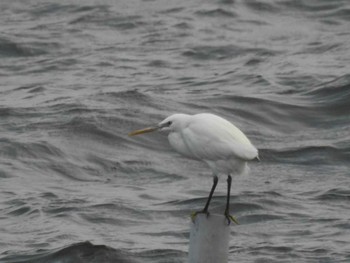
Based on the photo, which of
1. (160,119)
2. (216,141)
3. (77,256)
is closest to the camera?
(216,141)

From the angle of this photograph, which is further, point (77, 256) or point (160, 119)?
point (160, 119)

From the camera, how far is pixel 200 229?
9.18m

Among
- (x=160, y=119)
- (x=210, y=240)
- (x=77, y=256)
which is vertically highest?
(x=210, y=240)

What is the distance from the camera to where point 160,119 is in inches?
711

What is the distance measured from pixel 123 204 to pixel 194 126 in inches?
182

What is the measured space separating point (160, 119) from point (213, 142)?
8425 mm

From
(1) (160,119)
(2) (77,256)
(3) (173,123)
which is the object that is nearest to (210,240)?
(3) (173,123)

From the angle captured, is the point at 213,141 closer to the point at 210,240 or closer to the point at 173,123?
the point at 173,123

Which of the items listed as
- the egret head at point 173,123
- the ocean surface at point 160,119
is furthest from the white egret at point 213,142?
the ocean surface at point 160,119

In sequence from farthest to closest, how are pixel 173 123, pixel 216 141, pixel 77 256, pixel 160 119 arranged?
pixel 160 119, pixel 77 256, pixel 173 123, pixel 216 141

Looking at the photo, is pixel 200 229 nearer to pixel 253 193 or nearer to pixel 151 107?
pixel 253 193

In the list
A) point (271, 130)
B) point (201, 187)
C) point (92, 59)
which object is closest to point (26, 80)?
point (92, 59)

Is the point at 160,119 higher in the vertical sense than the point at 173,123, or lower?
lower

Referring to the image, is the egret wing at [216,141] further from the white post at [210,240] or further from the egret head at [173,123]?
the white post at [210,240]
